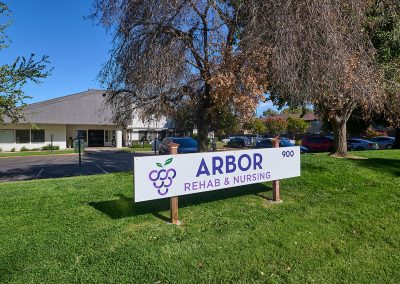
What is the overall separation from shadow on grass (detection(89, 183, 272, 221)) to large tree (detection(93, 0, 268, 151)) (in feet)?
6.34

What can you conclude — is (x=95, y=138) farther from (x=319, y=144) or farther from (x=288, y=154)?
(x=288, y=154)

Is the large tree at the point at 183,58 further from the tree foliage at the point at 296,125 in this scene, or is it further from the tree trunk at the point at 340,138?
the tree foliage at the point at 296,125

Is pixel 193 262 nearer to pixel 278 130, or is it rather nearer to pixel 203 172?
pixel 203 172

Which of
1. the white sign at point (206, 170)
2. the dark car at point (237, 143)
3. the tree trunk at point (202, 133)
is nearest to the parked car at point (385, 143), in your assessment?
the dark car at point (237, 143)

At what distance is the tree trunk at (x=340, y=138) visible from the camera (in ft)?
45.3

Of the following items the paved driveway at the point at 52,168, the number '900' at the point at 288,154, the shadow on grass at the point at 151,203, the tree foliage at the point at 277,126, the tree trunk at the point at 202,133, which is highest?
the tree foliage at the point at 277,126

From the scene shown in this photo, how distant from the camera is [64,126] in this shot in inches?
1444

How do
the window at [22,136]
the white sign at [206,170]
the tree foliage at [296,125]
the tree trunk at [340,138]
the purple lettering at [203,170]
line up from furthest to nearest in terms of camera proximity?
the tree foliage at [296,125]
the window at [22,136]
the tree trunk at [340,138]
the purple lettering at [203,170]
the white sign at [206,170]

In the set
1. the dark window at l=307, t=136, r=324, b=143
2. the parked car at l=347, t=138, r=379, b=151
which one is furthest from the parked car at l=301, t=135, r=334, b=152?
the parked car at l=347, t=138, r=379, b=151

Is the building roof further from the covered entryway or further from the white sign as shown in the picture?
the white sign

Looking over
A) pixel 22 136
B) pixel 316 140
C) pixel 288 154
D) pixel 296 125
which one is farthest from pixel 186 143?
pixel 296 125

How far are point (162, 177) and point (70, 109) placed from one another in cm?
3310

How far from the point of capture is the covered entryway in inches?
1540

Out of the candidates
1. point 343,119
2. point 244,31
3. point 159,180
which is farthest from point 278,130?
point 159,180
